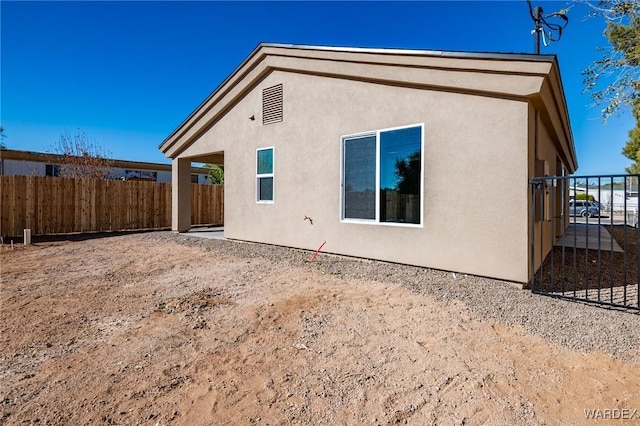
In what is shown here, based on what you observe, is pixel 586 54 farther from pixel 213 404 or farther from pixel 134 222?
pixel 134 222

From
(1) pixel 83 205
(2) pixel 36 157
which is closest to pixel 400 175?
(1) pixel 83 205

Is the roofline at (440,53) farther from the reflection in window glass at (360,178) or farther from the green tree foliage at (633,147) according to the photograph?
the green tree foliage at (633,147)

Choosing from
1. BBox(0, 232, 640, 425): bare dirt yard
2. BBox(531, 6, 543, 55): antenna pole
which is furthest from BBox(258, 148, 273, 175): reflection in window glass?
BBox(531, 6, 543, 55): antenna pole

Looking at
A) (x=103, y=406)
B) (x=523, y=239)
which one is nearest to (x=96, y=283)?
(x=103, y=406)

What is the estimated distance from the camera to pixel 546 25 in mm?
7895

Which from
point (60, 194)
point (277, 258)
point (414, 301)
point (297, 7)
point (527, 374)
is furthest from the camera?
point (60, 194)

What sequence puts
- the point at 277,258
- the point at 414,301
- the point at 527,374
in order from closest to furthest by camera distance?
the point at 527,374 → the point at 414,301 → the point at 277,258

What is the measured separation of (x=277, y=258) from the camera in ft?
22.5

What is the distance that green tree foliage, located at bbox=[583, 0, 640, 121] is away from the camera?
6.92m

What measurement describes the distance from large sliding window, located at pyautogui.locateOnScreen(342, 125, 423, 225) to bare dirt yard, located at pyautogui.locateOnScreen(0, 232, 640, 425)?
1.30 metres

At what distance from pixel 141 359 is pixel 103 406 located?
2.08ft

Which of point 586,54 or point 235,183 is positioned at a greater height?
point 586,54

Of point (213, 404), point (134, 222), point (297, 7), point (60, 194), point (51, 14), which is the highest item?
point (297, 7)

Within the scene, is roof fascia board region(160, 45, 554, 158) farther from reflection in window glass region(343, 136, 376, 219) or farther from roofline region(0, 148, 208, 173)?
roofline region(0, 148, 208, 173)
